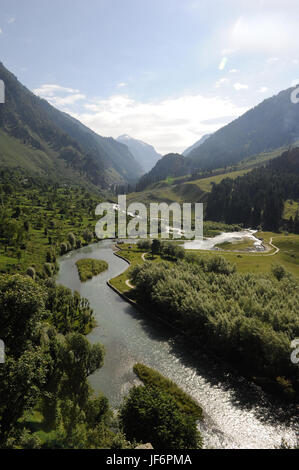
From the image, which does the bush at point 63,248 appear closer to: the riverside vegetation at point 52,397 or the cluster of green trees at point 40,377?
the riverside vegetation at point 52,397

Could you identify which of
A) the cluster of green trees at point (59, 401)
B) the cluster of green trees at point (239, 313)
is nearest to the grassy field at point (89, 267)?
the cluster of green trees at point (239, 313)

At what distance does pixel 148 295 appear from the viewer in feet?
298

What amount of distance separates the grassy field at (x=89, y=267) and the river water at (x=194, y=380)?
1165 inches

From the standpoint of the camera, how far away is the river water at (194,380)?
43.6 meters

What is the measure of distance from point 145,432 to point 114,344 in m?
32.5

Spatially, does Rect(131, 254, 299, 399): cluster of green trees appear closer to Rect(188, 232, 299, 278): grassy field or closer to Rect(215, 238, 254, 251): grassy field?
Rect(188, 232, 299, 278): grassy field

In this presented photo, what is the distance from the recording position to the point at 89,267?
128000mm

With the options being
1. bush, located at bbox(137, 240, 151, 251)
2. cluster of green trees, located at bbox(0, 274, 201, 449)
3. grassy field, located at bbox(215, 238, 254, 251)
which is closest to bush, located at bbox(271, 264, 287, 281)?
cluster of green trees, located at bbox(0, 274, 201, 449)

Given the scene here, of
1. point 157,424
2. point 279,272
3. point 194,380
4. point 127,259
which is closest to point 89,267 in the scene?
point 127,259

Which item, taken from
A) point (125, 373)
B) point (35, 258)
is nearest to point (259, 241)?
point (35, 258)

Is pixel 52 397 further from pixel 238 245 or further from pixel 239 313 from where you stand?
pixel 238 245

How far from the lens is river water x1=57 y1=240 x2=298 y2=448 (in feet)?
143

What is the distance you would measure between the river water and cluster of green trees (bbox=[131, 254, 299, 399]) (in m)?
4.10
